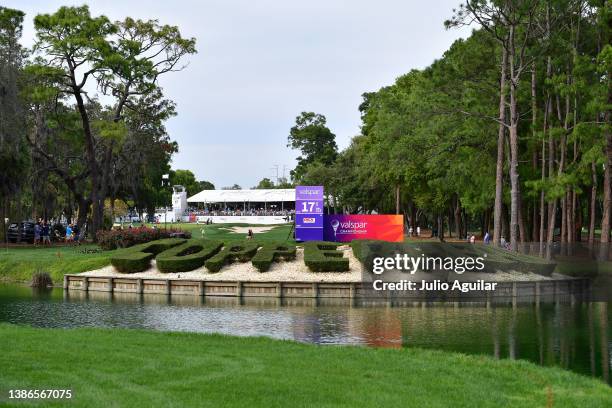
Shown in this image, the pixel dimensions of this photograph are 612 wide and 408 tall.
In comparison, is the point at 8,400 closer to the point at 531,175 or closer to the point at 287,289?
the point at 287,289

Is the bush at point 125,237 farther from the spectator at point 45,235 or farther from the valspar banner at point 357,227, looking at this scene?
the valspar banner at point 357,227

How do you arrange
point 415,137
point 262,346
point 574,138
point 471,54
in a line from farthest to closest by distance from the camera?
point 415,137 < point 471,54 < point 574,138 < point 262,346

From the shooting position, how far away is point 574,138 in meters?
36.7

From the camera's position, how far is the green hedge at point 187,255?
115 feet

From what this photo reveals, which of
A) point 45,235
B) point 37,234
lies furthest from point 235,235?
point 37,234

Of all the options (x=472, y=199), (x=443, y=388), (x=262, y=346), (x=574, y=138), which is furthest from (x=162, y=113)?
(x=443, y=388)

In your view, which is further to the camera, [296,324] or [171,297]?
[171,297]

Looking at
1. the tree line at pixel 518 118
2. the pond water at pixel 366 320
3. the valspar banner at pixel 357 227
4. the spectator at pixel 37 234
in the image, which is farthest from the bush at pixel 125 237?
the tree line at pixel 518 118

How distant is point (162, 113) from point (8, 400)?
5020 centimetres

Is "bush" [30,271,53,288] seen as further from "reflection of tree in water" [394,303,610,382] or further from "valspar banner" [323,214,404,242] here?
"reflection of tree in water" [394,303,610,382]

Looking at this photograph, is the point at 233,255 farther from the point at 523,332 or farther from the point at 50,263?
the point at 523,332

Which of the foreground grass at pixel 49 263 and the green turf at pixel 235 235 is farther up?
the green turf at pixel 235 235

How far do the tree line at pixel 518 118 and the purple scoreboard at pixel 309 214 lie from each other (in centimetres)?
714

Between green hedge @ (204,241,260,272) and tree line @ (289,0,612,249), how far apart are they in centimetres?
1348
